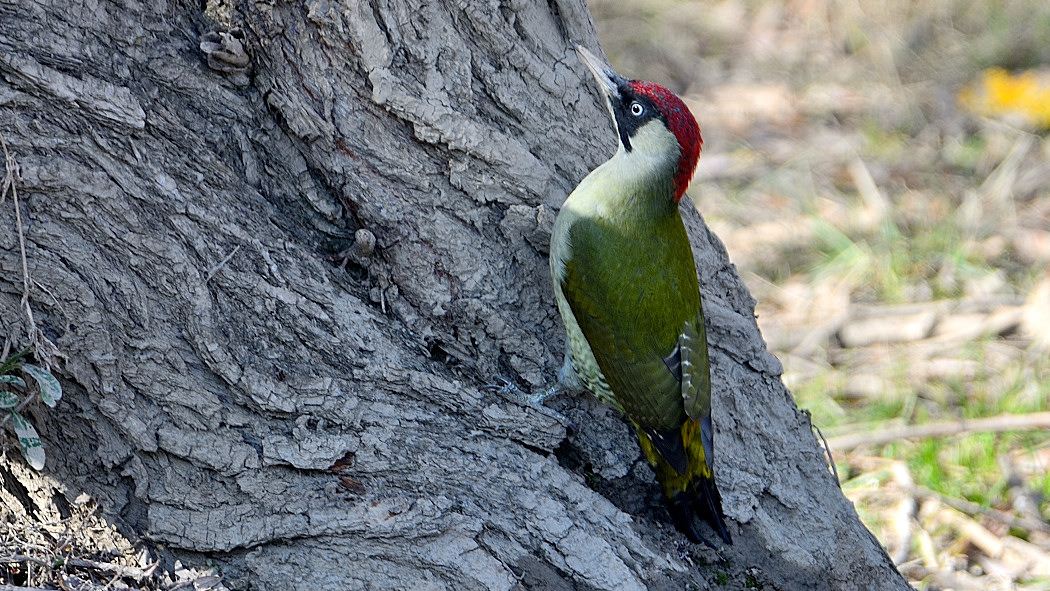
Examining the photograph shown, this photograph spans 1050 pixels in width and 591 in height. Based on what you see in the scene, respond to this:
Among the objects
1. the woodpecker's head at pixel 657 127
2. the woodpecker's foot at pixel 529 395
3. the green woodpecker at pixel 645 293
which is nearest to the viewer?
the woodpecker's foot at pixel 529 395

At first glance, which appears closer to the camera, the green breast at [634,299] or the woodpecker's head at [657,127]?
the green breast at [634,299]

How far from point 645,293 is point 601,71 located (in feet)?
2.19

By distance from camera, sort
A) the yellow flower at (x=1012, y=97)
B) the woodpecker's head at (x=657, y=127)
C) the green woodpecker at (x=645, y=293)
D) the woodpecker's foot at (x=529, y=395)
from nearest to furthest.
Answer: the woodpecker's foot at (x=529, y=395), the green woodpecker at (x=645, y=293), the woodpecker's head at (x=657, y=127), the yellow flower at (x=1012, y=97)

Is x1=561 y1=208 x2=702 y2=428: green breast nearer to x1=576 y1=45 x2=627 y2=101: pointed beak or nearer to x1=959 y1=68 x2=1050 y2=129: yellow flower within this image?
x1=576 y1=45 x2=627 y2=101: pointed beak

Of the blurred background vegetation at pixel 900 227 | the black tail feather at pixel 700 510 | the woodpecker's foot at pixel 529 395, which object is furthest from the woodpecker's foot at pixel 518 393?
the blurred background vegetation at pixel 900 227

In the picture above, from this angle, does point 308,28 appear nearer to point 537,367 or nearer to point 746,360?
point 537,367

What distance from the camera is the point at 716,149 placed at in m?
6.81

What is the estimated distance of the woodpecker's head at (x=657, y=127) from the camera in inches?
116

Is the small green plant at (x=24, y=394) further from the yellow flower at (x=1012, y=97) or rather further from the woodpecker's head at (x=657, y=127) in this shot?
the yellow flower at (x=1012, y=97)

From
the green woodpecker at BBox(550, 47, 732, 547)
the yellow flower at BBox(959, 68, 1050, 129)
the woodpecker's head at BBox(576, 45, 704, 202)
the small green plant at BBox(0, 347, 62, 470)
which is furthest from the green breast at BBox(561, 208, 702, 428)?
the yellow flower at BBox(959, 68, 1050, 129)


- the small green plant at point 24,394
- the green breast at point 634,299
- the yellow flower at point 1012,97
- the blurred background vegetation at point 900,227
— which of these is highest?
the yellow flower at point 1012,97

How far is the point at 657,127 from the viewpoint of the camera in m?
2.99

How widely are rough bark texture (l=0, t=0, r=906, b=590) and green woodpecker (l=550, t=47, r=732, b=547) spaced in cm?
10

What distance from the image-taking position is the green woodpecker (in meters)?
2.67
